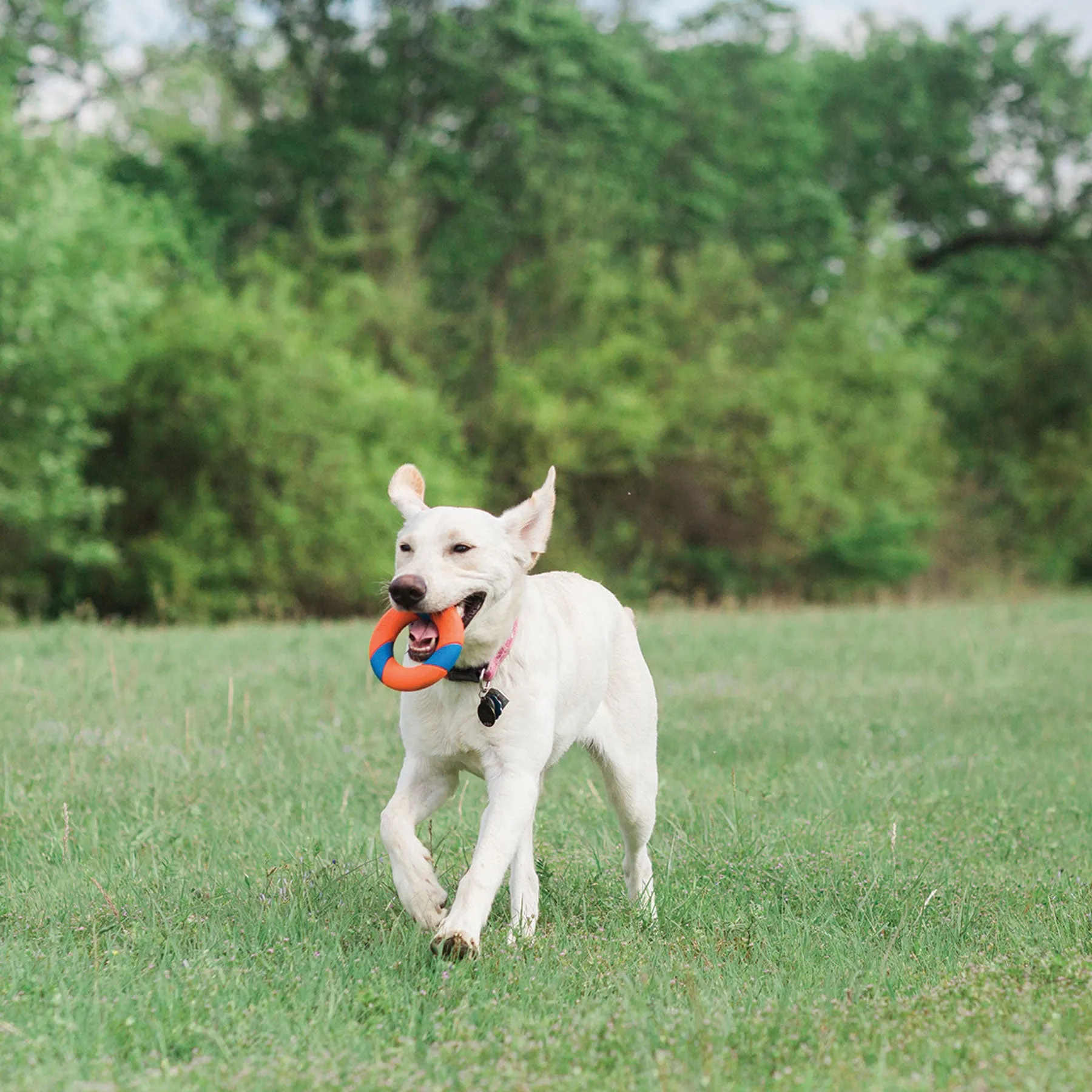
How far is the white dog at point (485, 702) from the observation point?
15.1ft

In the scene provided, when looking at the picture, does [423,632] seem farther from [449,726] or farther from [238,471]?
[238,471]

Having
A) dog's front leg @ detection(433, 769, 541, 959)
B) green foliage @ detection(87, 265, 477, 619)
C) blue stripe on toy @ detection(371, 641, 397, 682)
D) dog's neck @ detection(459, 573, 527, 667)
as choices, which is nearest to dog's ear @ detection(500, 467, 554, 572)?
dog's neck @ detection(459, 573, 527, 667)

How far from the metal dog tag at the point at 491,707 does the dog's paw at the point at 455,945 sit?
77 centimetres

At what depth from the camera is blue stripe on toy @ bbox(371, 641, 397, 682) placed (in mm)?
4836

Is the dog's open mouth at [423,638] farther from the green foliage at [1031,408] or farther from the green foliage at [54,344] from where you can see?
the green foliage at [1031,408]

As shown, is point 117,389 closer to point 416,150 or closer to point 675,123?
point 416,150

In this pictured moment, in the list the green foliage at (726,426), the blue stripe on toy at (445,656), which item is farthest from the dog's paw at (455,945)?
the green foliage at (726,426)

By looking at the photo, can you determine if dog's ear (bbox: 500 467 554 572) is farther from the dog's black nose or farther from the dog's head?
the dog's black nose

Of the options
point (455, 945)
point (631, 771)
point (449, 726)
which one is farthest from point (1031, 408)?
point (455, 945)

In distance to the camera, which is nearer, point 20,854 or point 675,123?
point 20,854

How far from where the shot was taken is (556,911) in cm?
533

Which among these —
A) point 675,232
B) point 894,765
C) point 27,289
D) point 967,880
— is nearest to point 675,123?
point 675,232

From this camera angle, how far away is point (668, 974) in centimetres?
454

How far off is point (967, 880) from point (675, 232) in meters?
33.5
